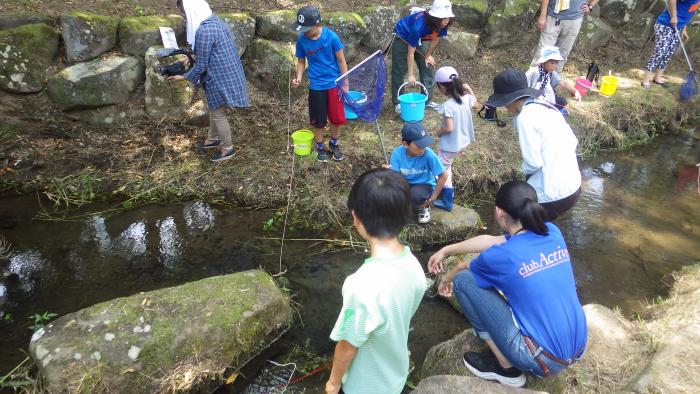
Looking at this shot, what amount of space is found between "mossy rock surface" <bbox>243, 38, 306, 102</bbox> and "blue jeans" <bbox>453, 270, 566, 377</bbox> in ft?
13.8

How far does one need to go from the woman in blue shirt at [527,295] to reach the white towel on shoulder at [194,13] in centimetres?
356

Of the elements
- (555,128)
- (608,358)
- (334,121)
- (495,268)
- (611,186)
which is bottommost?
(611,186)

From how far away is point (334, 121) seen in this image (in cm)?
493

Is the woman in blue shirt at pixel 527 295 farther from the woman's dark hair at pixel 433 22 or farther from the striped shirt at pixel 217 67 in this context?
the striped shirt at pixel 217 67

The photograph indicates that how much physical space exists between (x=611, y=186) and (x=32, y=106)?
23.5ft

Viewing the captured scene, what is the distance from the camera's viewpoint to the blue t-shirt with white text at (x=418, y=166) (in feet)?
12.7

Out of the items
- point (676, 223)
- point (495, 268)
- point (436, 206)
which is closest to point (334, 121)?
point (436, 206)

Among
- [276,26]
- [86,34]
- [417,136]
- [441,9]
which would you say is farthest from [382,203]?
[86,34]

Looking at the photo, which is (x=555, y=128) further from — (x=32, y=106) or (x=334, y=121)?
(x=32, y=106)

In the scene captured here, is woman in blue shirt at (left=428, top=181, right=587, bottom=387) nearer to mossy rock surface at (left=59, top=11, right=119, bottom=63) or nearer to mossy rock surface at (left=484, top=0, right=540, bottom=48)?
mossy rock surface at (left=59, top=11, right=119, bottom=63)

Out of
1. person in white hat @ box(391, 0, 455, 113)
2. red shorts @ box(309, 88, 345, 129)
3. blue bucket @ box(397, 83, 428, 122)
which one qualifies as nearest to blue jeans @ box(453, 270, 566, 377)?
red shorts @ box(309, 88, 345, 129)

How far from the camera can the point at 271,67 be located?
6012 mm

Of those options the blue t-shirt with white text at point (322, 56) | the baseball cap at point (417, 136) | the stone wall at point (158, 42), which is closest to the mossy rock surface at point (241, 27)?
the stone wall at point (158, 42)

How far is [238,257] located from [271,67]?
10.1 feet
